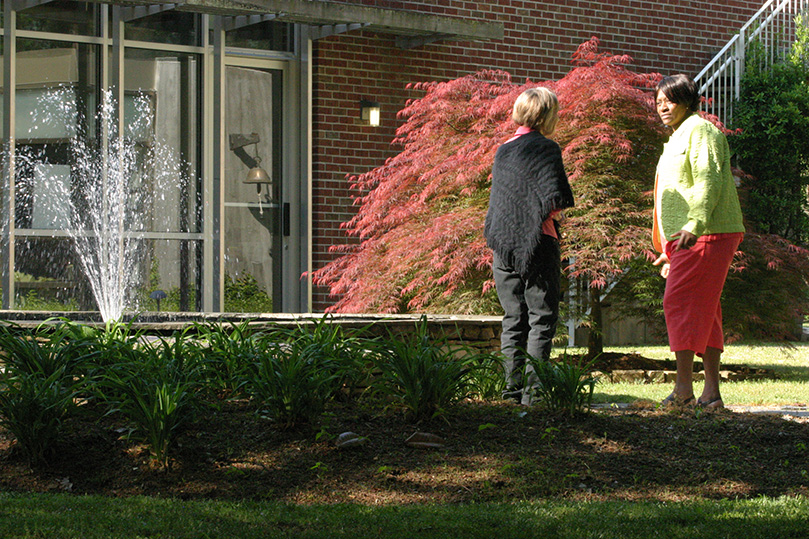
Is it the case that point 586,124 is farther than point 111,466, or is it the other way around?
point 586,124

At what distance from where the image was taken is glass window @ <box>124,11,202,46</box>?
997 cm

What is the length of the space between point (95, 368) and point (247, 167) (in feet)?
22.3

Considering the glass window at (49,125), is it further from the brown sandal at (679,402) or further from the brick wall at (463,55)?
the brown sandal at (679,402)

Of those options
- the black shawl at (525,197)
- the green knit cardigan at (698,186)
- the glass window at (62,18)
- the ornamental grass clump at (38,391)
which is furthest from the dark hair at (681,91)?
the glass window at (62,18)

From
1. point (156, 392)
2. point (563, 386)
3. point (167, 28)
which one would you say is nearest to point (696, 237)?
point (563, 386)

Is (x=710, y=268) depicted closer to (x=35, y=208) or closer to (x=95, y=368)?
(x=95, y=368)

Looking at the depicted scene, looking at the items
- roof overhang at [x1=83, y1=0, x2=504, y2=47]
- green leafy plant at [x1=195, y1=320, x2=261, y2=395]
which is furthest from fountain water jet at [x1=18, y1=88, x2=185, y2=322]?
green leafy plant at [x1=195, y1=320, x2=261, y2=395]

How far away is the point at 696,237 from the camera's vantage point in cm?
472

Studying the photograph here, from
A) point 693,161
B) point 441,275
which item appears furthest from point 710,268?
point 441,275

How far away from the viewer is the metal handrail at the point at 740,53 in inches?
487

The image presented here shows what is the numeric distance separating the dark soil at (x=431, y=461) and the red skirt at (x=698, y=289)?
0.64m

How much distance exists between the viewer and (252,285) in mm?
10508

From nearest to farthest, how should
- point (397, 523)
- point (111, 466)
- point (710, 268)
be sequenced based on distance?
point (397, 523)
point (111, 466)
point (710, 268)

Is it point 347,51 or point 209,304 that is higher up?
point 347,51
